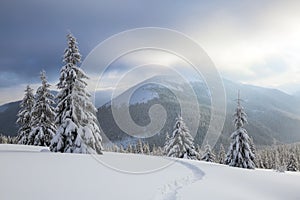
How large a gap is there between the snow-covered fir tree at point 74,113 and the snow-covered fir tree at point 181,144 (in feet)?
60.2

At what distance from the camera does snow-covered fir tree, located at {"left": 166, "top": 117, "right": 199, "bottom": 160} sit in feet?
125

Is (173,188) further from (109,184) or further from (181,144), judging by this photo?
(181,144)

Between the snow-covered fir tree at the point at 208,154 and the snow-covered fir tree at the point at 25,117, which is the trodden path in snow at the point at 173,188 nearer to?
the snow-covered fir tree at the point at 25,117

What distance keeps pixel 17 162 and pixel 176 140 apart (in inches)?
1214

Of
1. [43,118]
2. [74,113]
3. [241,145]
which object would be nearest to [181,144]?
[241,145]

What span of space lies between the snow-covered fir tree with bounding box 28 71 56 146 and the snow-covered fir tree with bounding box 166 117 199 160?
1671 cm

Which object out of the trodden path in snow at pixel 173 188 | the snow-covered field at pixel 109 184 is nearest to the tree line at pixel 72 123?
the snow-covered field at pixel 109 184

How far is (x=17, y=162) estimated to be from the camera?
9328mm

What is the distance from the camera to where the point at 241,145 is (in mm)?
34281

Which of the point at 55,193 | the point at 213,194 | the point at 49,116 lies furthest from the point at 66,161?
the point at 49,116

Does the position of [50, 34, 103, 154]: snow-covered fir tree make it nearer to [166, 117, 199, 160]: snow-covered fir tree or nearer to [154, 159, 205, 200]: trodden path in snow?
[154, 159, 205, 200]: trodden path in snow

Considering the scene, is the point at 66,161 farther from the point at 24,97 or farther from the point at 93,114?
the point at 24,97

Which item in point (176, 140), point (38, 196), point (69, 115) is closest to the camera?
point (38, 196)

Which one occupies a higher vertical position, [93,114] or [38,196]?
[93,114]
